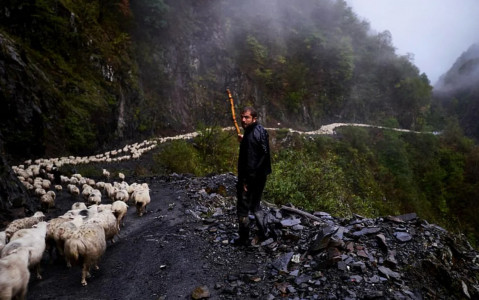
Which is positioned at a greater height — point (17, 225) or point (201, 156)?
point (17, 225)

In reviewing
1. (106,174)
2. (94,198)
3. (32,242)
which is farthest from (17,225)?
(106,174)

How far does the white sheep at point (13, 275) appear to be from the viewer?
3.32m

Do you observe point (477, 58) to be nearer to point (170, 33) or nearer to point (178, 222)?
point (170, 33)

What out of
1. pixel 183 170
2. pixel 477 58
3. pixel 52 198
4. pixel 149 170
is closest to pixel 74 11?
pixel 149 170

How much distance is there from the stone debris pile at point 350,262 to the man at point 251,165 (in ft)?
2.10

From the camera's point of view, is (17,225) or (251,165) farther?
(17,225)

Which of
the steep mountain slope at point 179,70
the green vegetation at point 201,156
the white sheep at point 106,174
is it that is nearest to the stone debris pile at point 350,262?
the white sheep at point 106,174

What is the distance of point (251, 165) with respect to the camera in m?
4.99

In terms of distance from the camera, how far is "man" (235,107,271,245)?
5.04 metres

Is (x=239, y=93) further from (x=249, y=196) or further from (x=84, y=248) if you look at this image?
(x=84, y=248)

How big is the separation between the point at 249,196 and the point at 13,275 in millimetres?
3389

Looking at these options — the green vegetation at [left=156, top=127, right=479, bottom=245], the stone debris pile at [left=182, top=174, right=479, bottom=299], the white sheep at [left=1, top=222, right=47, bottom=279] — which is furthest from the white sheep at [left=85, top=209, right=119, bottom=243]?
the green vegetation at [left=156, top=127, right=479, bottom=245]

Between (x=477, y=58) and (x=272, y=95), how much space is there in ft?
387

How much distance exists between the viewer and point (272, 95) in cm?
3975
